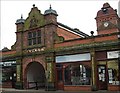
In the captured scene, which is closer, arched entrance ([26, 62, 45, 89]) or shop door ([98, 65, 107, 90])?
shop door ([98, 65, 107, 90])

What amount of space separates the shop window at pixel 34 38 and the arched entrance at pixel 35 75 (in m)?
2.99

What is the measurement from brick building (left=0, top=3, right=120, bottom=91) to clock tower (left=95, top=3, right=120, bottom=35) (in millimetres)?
15891

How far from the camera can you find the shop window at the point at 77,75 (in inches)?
1022

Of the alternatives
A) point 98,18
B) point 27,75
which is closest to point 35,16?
point 27,75

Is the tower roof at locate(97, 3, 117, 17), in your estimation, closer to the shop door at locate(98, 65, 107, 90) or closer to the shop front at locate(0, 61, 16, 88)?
the shop front at locate(0, 61, 16, 88)

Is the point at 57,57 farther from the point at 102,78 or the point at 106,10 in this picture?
the point at 106,10

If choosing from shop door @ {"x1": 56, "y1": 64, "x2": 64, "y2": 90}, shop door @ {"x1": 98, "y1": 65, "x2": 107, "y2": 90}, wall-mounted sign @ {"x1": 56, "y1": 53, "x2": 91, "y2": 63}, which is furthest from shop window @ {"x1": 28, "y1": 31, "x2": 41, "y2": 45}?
shop door @ {"x1": 98, "y1": 65, "x2": 107, "y2": 90}

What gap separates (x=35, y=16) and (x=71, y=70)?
9.49 metres

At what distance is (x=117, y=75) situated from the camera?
936 inches

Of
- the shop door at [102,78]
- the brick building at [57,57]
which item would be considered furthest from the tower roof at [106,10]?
the shop door at [102,78]

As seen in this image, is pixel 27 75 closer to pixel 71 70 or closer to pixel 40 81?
pixel 40 81

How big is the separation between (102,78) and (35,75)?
12.9 meters

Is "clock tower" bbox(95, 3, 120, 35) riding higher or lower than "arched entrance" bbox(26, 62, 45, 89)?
higher

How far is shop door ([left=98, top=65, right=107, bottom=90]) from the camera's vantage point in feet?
81.4
